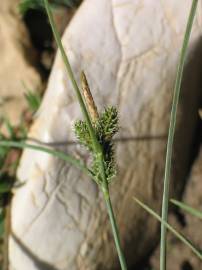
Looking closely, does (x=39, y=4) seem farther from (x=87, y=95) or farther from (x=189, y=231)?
(x=87, y=95)

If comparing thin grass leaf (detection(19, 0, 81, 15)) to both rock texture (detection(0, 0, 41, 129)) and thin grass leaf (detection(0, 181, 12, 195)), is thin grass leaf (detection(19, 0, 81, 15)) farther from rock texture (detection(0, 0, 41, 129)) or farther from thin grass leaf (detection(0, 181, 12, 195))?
thin grass leaf (detection(0, 181, 12, 195))

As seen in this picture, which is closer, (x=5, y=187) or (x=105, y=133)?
(x=105, y=133)

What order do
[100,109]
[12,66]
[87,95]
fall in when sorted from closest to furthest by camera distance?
[87,95] < [100,109] < [12,66]

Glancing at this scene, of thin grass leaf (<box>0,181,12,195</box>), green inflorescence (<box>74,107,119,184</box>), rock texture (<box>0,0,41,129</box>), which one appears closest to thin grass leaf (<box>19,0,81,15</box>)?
rock texture (<box>0,0,41,129</box>)

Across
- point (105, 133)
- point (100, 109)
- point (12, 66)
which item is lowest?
point (105, 133)

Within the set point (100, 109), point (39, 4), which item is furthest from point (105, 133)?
point (39, 4)

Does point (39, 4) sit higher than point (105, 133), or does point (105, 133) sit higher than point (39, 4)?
point (39, 4)

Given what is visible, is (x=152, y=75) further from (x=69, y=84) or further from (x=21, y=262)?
(x=21, y=262)
